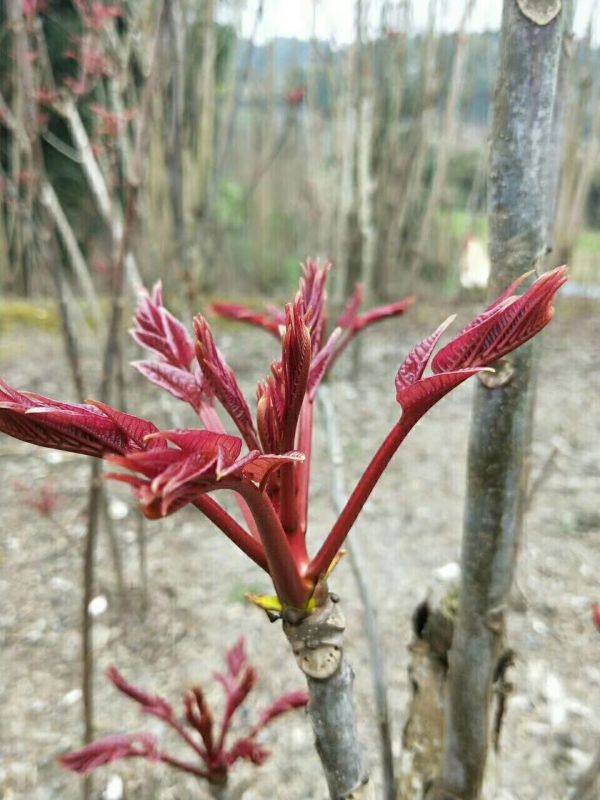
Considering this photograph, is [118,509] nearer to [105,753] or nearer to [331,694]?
[105,753]

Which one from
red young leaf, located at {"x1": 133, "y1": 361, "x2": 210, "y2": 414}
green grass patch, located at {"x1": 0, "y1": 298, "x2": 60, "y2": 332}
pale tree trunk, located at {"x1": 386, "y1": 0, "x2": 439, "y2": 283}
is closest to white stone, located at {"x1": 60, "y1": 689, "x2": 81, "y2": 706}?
red young leaf, located at {"x1": 133, "y1": 361, "x2": 210, "y2": 414}

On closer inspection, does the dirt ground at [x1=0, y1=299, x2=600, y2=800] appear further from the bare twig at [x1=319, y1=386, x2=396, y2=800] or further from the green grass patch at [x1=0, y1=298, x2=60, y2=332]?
the green grass patch at [x1=0, y1=298, x2=60, y2=332]

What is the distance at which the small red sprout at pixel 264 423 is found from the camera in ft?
1.12

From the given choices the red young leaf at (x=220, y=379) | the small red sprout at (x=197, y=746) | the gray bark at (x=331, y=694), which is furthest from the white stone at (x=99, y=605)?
the red young leaf at (x=220, y=379)

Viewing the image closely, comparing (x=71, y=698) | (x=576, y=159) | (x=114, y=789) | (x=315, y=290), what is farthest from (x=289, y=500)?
(x=576, y=159)

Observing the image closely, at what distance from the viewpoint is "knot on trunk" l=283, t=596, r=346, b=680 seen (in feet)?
1.57

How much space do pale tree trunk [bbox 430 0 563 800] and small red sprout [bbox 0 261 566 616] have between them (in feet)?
0.67

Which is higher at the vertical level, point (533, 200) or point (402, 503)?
point (533, 200)

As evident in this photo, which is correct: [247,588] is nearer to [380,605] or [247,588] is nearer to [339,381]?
[380,605]

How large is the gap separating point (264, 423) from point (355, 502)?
0.10 m

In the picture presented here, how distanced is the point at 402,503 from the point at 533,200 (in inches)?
90.9

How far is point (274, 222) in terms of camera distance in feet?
21.9

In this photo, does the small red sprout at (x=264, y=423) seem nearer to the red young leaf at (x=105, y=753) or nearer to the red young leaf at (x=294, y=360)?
the red young leaf at (x=294, y=360)

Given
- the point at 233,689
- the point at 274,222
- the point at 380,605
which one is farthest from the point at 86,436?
the point at 274,222
